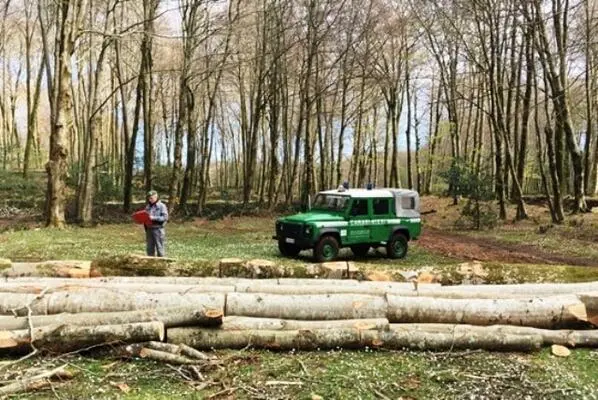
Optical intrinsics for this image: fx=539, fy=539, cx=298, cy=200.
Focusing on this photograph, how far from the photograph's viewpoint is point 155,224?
12883 millimetres

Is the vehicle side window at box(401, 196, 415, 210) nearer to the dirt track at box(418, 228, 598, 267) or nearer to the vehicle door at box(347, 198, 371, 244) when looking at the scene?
the vehicle door at box(347, 198, 371, 244)

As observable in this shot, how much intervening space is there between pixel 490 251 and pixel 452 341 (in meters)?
12.3

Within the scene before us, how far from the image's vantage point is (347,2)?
116 feet

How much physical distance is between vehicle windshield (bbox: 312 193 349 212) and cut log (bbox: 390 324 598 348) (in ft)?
28.7

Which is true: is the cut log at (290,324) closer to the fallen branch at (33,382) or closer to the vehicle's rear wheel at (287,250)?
the fallen branch at (33,382)

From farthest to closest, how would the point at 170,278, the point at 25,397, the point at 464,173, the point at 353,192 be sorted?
the point at 464,173 < the point at 353,192 < the point at 170,278 < the point at 25,397

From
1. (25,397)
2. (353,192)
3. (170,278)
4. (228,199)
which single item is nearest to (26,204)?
(228,199)

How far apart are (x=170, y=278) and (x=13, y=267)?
3.06 m

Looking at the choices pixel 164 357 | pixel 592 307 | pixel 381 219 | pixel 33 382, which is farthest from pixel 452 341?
pixel 381 219

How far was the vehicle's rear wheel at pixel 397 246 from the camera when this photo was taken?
16.8 meters

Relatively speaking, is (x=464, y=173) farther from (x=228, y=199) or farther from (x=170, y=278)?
(x=228, y=199)

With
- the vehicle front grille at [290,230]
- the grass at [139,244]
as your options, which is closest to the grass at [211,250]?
the grass at [139,244]

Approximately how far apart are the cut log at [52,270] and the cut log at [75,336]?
3.22m

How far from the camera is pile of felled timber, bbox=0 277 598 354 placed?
6852mm
